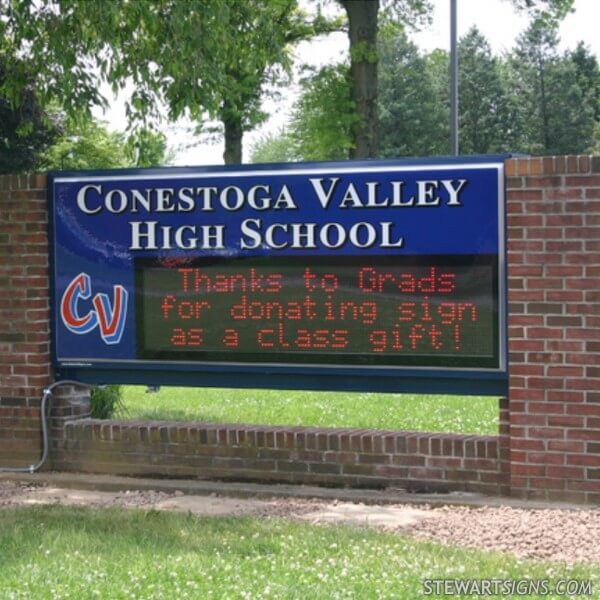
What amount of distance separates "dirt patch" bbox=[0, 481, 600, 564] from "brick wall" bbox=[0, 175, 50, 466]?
0.59 meters

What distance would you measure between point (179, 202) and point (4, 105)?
12802 millimetres

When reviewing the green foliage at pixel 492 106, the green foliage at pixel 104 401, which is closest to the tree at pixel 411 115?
the green foliage at pixel 492 106

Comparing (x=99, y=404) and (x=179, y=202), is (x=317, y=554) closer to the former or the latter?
(x=179, y=202)

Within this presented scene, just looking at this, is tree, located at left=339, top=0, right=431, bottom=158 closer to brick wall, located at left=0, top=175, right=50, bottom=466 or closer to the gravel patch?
brick wall, located at left=0, top=175, right=50, bottom=466

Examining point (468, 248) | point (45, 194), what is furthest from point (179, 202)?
point (468, 248)

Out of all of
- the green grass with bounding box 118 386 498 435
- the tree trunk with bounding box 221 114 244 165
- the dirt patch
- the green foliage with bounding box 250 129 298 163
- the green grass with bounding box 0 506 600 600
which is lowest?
the dirt patch

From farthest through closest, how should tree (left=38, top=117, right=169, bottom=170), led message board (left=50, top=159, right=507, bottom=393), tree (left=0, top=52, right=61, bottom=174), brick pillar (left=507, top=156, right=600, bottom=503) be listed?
1. tree (left=38, top=117, right=169, bottom=170)
2. tree (left=0, top=52, right=61, bottom=174)
3. led message board (left=50, top=159, right=507, bottom=393)
4. brick pillar (left=507, top=156, right=600, bottom=503)

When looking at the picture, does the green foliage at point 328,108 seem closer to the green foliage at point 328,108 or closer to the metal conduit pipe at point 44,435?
the green foliage at point 328,108

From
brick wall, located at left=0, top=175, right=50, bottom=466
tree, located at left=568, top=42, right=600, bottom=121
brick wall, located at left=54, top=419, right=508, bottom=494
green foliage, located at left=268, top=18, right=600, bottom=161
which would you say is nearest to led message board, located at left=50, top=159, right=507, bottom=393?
brick wall, located at left=0, top=175, right=50, bottom=466

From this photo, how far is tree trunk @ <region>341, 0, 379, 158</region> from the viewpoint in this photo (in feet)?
73.0

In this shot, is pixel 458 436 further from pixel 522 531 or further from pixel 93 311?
pixel 93 311

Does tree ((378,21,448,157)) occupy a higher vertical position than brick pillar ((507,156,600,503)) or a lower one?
higher

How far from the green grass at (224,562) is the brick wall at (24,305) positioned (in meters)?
2.20

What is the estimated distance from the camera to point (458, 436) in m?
9.02
